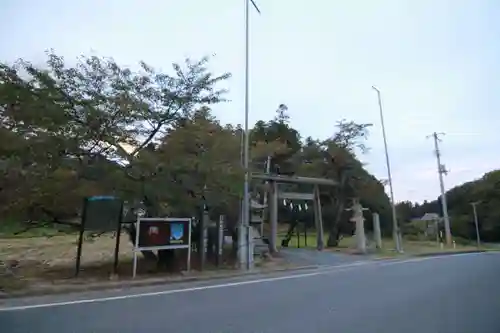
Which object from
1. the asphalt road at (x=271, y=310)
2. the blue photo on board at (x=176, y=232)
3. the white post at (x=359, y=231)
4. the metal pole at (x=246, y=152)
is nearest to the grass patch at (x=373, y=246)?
the white post at (x=359, y=231)

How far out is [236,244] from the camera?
1748 cm

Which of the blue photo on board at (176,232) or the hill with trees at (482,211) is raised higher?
the hill with trees at (482,211)

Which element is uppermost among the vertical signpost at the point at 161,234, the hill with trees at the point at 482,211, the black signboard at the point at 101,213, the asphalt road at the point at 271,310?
the hill with trees at the point at 482,211

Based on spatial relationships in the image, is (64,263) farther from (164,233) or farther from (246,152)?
(246,152)

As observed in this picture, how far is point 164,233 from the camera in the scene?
13.4 m

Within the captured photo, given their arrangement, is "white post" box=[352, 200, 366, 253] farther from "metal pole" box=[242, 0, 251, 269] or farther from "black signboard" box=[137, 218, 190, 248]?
"black signboard" box=[137, 218, 190, 248]

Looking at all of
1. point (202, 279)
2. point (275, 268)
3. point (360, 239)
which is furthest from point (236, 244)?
point (360, 239)

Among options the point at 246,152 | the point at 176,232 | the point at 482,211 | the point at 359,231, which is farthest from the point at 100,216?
the point at 482,211

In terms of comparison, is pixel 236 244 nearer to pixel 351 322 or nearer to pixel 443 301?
pixel 443 301

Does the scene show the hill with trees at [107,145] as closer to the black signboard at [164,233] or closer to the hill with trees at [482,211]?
the black signboard at [164,233]

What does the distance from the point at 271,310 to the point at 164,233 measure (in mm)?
6747

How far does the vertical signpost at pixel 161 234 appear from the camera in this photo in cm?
1269

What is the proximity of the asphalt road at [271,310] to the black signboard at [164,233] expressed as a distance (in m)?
2.52

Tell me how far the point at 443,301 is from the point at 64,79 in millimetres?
11478
